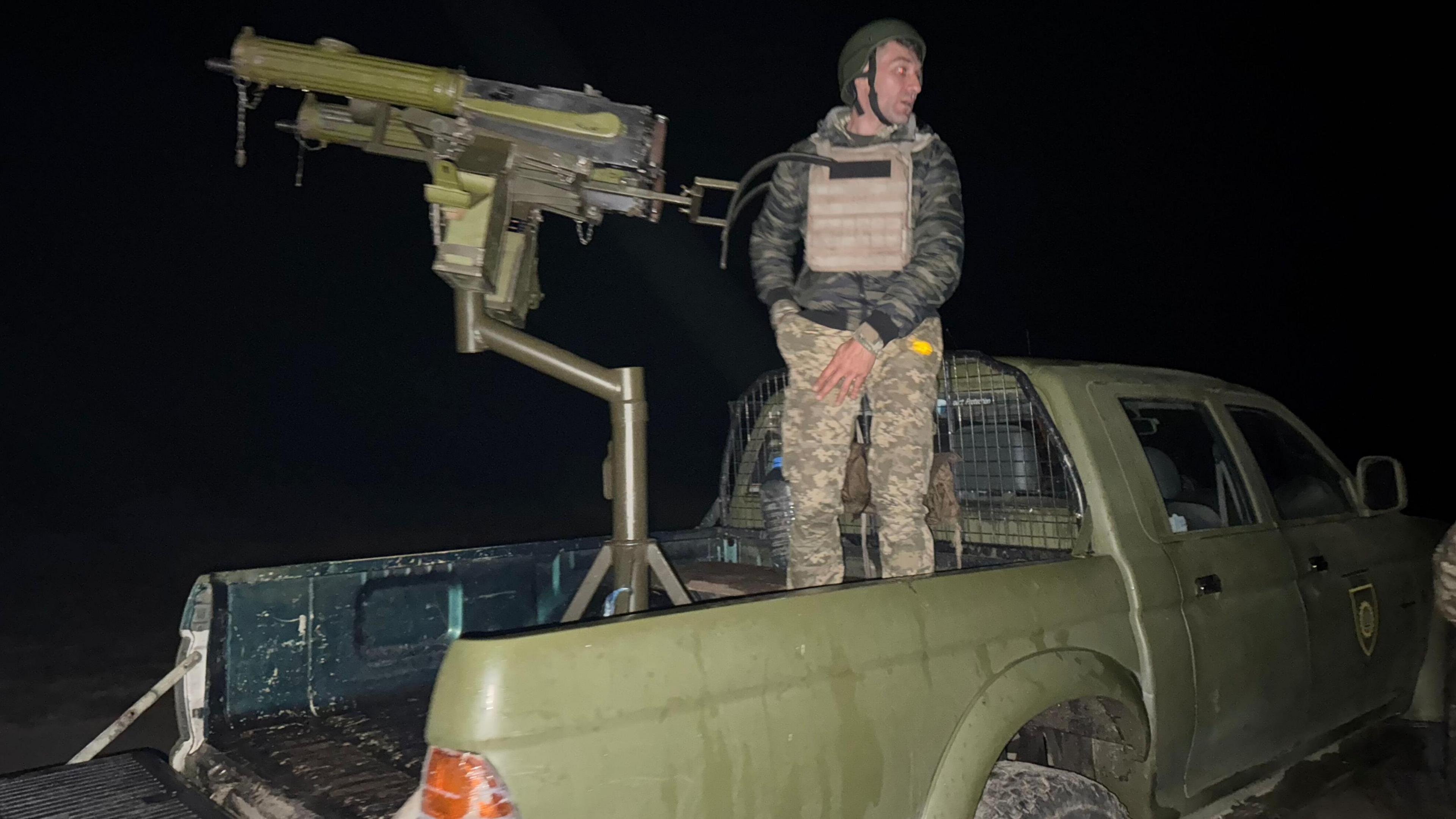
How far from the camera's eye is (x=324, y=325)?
38.8ft

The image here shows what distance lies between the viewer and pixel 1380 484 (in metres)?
3.35

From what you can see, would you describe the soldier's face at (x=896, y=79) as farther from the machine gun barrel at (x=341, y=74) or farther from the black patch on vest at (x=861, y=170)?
the machine gun barrel at (x=341, y=74)

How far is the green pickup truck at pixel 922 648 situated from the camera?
4.55ft

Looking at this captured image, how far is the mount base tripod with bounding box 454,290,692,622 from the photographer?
239cm

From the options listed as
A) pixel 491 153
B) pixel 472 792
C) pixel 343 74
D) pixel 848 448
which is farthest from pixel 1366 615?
pixel 343 74

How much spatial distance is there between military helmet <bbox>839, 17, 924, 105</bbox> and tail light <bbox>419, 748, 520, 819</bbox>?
2168 millimetres

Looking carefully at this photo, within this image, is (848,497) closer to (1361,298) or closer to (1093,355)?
(1093,355)

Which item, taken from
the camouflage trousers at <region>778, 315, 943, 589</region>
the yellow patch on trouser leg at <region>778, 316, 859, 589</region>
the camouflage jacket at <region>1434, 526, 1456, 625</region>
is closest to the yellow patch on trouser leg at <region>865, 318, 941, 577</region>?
the camouflage trousers at <region>778, 315, 943, 589</region>

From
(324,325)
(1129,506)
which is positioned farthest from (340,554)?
(1129,506)

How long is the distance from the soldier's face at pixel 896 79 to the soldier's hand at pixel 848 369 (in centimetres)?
77

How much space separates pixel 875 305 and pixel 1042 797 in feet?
4.58

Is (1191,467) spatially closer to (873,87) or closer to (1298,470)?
(1298,470)

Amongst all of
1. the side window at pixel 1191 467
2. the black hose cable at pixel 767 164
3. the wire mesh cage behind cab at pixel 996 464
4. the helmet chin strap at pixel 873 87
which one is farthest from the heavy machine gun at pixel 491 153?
the side window at pixel 1191 467

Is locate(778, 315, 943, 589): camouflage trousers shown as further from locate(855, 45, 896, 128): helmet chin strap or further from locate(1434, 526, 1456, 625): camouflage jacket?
locate(1434, 526, 1456, 625): camouflage jacket
